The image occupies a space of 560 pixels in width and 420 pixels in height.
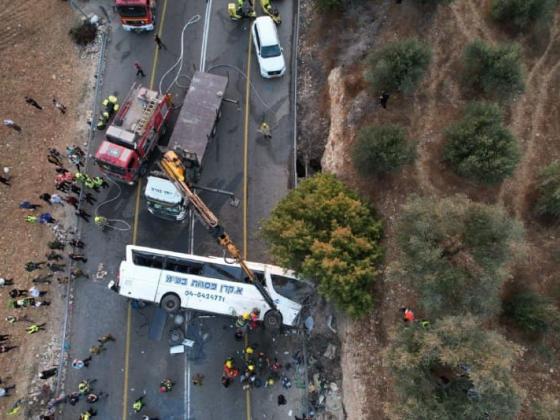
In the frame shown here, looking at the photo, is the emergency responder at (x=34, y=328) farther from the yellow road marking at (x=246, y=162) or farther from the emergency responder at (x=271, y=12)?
the emergency responder at (x=271, y=12)

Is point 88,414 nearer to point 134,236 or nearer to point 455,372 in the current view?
point 134,236

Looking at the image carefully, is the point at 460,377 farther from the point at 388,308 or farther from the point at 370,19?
the point at 370,19

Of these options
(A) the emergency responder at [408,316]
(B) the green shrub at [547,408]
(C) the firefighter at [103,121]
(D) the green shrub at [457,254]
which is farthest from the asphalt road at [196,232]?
(B) the green shrub at [547,408]

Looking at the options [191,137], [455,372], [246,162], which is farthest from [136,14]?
[455,372]

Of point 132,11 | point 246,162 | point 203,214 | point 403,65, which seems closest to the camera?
point 203,214

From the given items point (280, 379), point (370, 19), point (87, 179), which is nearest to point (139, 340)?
point (280, 379)

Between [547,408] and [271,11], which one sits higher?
[271,11]

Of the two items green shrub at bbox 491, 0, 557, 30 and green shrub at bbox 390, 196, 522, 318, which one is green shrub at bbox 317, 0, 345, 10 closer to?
green shrub at bbox 491, 0, 557, 30
